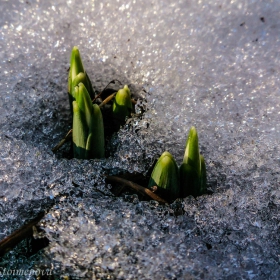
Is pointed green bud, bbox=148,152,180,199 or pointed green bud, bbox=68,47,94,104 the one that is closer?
pointed green bud, bbox=148,152,180,199

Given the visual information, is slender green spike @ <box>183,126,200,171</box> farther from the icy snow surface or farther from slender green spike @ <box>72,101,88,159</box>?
slender green spike @ <box>72,101,88,159</box>

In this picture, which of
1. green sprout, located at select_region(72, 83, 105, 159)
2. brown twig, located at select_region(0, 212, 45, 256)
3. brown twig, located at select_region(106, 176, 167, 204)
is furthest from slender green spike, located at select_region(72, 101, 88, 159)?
brown twig, located at select_region(0, 212, 45, 256)

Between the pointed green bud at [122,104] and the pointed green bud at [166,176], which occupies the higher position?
the pointed green bud at [122,104]

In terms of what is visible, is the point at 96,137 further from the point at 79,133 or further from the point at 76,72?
the point at 76,72

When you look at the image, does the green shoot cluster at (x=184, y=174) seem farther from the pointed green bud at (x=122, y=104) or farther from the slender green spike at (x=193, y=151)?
the pointed green bud at (x=122, y=104)

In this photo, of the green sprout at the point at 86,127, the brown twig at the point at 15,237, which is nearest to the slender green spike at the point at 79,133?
the green sprout at the point at 86,127

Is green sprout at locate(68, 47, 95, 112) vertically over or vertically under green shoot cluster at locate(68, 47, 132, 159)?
over

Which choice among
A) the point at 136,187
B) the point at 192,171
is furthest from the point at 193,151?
the point at 136,187

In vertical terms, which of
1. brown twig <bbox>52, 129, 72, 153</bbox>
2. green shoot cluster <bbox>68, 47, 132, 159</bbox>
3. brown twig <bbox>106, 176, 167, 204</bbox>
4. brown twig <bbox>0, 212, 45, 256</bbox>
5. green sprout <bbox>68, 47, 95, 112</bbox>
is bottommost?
brown twig <bbox>0, 212, 45, 256</bbox>
